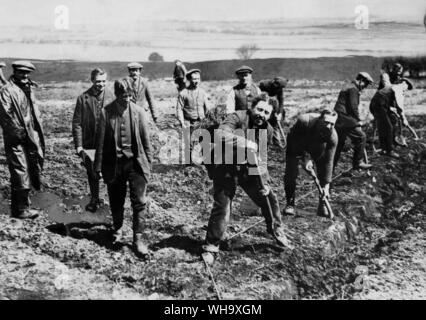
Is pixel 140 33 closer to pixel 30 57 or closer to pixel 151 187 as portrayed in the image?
pixel 30 57

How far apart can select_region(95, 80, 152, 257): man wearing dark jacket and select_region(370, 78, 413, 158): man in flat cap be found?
4012 millimetres

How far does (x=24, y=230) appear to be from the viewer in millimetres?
4578

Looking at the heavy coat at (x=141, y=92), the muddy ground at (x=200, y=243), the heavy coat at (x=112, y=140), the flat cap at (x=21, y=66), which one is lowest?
the muddy ground at (x=200, y=243)

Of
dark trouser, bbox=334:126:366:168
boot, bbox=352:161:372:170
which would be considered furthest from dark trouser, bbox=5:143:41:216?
boot, bbox=352:161:372:170

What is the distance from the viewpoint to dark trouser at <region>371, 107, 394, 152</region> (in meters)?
6.88

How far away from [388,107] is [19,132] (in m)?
4.93

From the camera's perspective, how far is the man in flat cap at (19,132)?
4.53 meters

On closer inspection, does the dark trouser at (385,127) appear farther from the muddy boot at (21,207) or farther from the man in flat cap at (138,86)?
the muddy boot at (21,207)

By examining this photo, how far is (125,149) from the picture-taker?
4.20m

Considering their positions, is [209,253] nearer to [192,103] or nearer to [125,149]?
[125,149]

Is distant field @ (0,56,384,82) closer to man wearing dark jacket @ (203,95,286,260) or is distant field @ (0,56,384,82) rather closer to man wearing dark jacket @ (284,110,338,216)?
man wearing dark jacket @ (284,110,338,216)

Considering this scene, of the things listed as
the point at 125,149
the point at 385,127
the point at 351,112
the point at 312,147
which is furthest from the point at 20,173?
the point at 385,127

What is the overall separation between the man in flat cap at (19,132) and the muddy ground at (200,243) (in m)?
0.28

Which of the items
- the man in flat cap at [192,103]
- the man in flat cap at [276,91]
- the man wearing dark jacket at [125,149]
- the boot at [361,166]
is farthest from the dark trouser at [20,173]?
the boot at [361,166]
